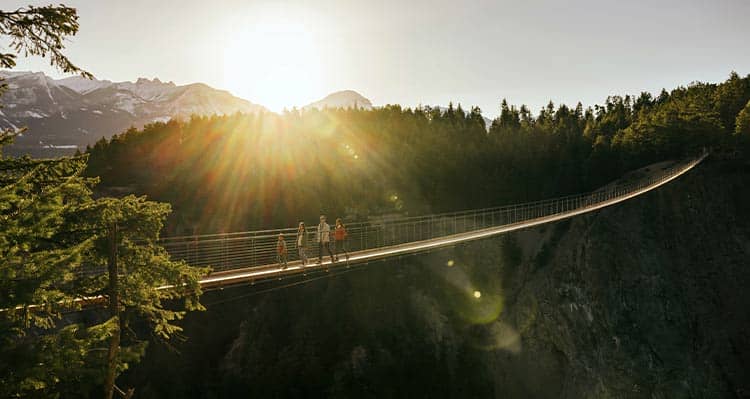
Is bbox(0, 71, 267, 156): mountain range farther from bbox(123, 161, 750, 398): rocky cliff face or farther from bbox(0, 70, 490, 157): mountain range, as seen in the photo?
bbox(123, 161, 750, 398): rocky cliff face

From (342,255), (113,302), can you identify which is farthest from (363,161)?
(113,302)

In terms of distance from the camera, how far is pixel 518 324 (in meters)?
28.8

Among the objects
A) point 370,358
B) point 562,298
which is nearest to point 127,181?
point 370,358

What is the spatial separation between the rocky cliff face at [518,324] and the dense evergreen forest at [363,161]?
809cm

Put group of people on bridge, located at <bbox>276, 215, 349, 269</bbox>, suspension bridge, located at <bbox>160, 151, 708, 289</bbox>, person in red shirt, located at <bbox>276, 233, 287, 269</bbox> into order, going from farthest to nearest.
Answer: group of people on bridge, located at <bbox>276, 215, 349, 269</bbox> → person in red shirt, located at <bbox>276, 233, 287, 269</bbox> → suspension bridge, located at <bbox>160, 151, 708, 289</bbox>

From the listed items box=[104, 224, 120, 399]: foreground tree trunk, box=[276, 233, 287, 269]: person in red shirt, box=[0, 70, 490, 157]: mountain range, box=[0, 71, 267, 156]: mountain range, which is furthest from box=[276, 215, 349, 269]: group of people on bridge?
box=[0, 71, 267, 156]: mountain range

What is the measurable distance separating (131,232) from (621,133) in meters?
52.7

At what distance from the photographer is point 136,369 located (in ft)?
83.3

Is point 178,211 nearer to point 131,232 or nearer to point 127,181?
point 127,181

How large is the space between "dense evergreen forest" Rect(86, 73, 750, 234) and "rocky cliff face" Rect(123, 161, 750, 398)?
8087 millimetres

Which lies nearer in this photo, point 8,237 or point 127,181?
point 8,237

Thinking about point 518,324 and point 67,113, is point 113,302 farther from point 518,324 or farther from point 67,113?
point 67,113

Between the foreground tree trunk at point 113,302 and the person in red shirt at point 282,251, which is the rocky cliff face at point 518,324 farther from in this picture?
the foreground tree trunk at point 113,302

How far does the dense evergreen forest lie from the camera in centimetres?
3534
